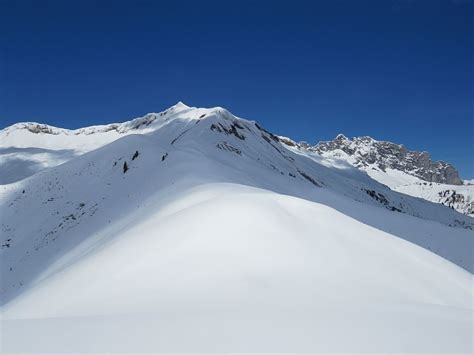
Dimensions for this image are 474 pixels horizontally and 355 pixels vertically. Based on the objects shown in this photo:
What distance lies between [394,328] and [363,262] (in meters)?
4.27

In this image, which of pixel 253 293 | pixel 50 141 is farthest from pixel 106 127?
pixel 253 293

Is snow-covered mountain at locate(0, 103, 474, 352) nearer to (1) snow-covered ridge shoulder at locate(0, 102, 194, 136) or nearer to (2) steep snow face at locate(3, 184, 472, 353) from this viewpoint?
(2) steep snow face at locate(3, 184, 472, 353)

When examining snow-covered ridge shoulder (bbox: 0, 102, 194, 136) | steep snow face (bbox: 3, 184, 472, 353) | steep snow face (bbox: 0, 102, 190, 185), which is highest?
snow-covered ridge shoulder (bbox: 0, 102, 194, 136)

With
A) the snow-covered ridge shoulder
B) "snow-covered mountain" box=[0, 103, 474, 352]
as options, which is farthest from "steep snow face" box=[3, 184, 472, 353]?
the snow-covered ridge shoulder

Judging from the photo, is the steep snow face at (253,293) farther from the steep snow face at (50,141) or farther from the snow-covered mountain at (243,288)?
the steep snow face at (50,141)

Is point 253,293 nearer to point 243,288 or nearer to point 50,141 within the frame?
point 243,288

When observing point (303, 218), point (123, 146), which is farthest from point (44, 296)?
point (123, 146)

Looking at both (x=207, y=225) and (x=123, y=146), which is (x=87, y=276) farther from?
(x=123, y=146)

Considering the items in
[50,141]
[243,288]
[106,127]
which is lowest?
[243,288]

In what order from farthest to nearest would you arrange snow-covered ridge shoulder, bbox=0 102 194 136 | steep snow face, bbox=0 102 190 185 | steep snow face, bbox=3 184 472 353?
1. snow-covered ridge shoulder, bbox=0 102 194 136
2. steep snow face, bbox=0 102 190 185
3. steep snow face, bbox=3 184 472 353

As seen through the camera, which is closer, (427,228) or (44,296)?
(44,296)

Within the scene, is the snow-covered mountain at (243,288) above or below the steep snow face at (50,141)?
below

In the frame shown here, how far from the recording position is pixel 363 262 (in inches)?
346

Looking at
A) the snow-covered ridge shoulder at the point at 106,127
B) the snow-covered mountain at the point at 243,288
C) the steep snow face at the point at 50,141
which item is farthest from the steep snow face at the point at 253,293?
the snow-covered ridge shoulder at the point at 106,127
